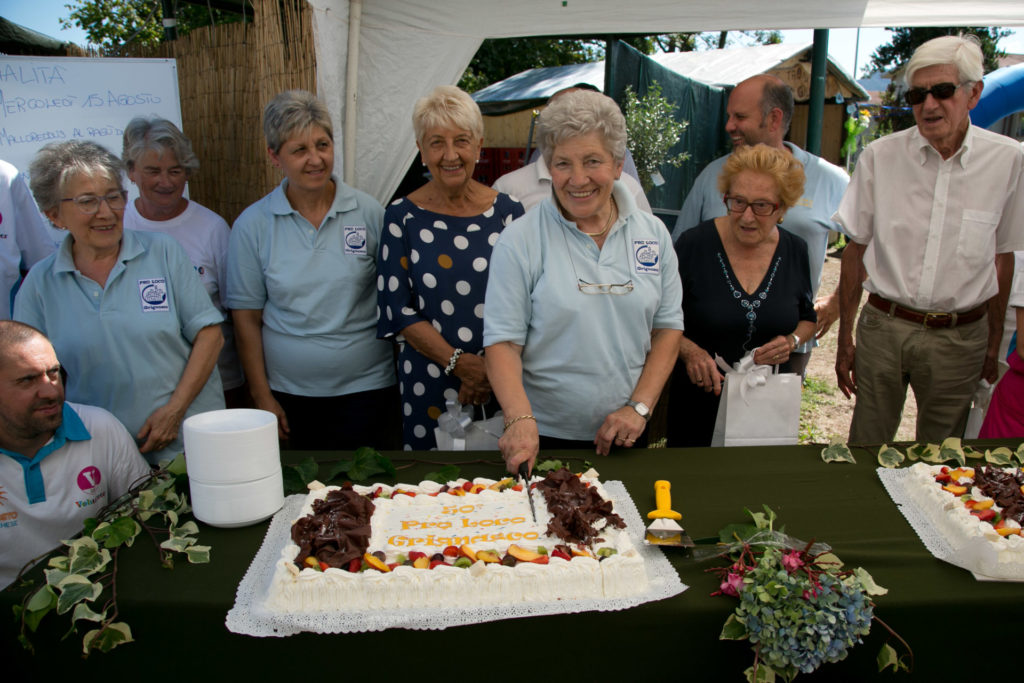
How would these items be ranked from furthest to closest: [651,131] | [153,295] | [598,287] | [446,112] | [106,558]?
[651,131] → [446,112] → [153,295] → [598,287] → [106,558]

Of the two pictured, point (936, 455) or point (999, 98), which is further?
point (999, 98)

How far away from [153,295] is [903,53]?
28.1 metres

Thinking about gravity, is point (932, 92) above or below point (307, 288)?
above

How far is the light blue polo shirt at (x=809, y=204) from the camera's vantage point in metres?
3.33

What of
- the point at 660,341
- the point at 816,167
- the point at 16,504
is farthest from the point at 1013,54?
the point at 16,504

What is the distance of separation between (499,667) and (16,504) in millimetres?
1368

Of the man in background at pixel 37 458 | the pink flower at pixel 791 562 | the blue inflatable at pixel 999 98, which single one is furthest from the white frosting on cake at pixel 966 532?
the blue inflatable at pixel 999 98

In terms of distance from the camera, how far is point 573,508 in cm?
164

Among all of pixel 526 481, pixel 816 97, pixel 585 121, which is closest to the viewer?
pixel 526 481

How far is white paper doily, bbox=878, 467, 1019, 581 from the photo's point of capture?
4.91ft

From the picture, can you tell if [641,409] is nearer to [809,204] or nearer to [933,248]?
[933,248]

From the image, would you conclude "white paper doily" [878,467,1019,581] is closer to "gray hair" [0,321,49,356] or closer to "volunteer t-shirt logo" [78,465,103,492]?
"volunteer t-shirt logo" [78,465,103,492]

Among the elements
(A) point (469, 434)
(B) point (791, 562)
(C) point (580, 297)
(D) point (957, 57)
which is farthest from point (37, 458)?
(D) point (957, 57)

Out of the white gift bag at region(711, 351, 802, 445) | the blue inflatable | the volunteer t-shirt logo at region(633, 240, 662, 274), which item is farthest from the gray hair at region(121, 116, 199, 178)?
the blue inflatable
